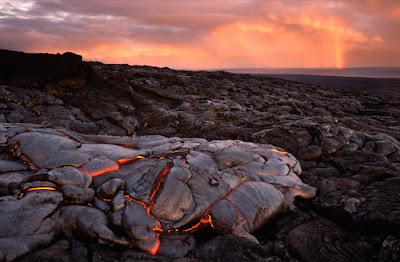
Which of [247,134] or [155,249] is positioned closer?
[155,249]

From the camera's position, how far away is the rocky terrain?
548 cm

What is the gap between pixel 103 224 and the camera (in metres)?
5.77

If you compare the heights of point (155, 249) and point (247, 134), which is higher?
point (247, 134)

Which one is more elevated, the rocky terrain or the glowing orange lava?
the rocky terrain

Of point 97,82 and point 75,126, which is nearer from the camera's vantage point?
point 75,126

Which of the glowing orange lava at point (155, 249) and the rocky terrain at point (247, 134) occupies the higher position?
the rocky terrain at point (247, 134)

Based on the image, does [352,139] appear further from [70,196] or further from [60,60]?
[60,60]

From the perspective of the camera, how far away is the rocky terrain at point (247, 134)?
18.0 ft

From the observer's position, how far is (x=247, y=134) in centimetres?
1430

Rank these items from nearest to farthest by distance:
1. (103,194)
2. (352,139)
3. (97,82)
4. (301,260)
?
(301,260) → (103,194) → (352,139) → (97,82)

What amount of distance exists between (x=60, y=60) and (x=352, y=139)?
19.2 meters

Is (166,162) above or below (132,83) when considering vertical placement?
below

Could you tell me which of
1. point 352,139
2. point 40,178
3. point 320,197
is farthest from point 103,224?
point 352,139

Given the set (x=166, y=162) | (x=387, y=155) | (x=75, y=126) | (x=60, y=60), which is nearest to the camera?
(x=166, y=162)
